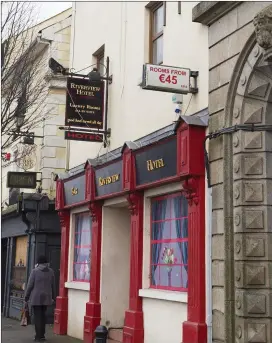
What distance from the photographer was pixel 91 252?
478 inches

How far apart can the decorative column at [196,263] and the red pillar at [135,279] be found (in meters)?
1.66

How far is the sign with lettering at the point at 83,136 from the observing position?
1195cm

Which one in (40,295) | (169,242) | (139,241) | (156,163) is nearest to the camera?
(156,163)

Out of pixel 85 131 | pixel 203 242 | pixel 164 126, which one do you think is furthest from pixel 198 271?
pixel 85 131

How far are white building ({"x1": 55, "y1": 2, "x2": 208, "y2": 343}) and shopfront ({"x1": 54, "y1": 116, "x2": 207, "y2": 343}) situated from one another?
0.02 m

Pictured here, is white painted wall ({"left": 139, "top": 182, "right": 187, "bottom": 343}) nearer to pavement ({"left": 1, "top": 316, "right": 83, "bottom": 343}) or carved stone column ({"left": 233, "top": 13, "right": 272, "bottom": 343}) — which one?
carved stone column ({"left": 233, "top": 13, "right": 272, "bottom": 343})

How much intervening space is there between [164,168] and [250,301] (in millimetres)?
2828

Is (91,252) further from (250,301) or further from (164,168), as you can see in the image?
(250,301)

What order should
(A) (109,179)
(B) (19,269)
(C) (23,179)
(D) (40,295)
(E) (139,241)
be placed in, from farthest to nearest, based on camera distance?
(B) (19,269) < (C) (23,179) < (D) (40,295) < (A) (109,179) < (E) (139,241)

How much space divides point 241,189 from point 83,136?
529 cm

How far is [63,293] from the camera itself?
13664 mm

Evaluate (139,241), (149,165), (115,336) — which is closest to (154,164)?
(149,165)

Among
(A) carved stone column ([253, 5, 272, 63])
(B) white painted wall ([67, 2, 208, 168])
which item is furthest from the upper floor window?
(A) carved stone column ([253, 5, 272, 63])

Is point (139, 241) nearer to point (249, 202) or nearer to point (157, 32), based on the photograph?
point (249, 202)
